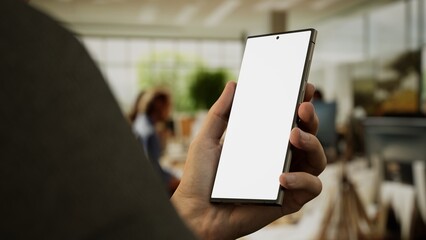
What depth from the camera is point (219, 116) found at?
0.87m

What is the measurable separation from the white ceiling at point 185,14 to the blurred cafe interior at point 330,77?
34 mm

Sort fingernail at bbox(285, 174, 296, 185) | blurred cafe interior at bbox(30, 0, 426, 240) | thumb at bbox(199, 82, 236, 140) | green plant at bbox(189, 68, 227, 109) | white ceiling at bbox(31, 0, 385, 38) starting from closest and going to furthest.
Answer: fingernail at bbox(285, 174, 296, 185), thumb at bbox(199, 82, 236, 140), blurred cafe interior at bbox(30, 0, 426, 240), white ceiling at bbox(31, 0, 385, 38), green plant at bbox(189, 68, 227, 109)

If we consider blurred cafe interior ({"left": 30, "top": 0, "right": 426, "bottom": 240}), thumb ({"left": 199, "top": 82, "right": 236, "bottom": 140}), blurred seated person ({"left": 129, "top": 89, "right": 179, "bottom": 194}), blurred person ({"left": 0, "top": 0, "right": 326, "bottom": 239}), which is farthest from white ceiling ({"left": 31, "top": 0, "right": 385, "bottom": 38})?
blurred person ({"left": 0, "top": 0, "right": 326, "bottom": 239})

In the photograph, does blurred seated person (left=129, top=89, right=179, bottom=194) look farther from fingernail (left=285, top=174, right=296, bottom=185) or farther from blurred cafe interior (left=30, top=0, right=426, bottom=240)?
fingernail (left=285, top=174, right=296, bottom=185)

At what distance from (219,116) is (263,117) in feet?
0.27

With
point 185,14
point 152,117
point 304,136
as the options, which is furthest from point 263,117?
point 185,14

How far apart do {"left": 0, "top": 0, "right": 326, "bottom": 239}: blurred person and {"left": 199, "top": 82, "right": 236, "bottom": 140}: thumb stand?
55 centimetres

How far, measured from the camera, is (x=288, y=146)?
0.76 m

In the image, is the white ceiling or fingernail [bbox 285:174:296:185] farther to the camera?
the white ceiling

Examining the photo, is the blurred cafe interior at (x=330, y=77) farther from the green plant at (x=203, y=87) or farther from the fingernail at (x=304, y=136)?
the fingernail at (x=304, y=136)

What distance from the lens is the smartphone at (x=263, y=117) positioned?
77cm

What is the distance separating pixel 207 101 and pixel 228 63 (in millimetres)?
4994

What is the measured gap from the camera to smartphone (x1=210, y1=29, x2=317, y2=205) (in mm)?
770

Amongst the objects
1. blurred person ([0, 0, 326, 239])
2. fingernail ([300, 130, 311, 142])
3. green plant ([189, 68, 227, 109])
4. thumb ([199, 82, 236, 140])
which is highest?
green plant ([189, 68, 227, 109])
